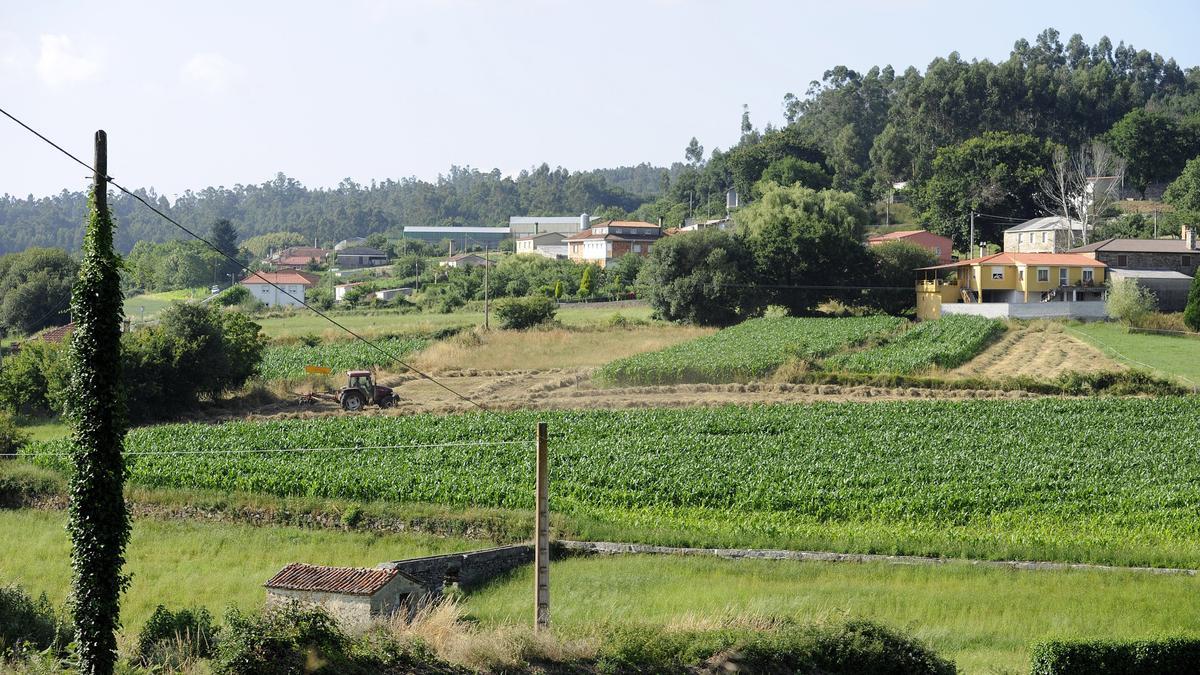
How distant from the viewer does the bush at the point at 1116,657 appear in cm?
1570

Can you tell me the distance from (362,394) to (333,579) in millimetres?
24729

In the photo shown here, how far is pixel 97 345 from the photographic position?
14.4m

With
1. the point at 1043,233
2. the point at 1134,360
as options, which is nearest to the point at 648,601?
the point at 1134,360

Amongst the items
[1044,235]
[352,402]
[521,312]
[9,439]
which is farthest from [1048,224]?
[9,439]

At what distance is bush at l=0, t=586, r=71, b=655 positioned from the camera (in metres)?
16.6

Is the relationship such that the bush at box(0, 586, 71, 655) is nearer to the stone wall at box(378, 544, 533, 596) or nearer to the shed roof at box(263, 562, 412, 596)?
the shed roof at box(263, 562, 412, 596)

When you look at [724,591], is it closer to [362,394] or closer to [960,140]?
[362,394]

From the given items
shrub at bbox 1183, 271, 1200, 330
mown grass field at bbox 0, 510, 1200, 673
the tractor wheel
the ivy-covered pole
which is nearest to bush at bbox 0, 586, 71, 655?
mown grass field at bbox 0, 510, 1200, 673

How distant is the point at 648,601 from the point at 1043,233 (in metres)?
70.1

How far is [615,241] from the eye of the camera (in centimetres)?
10462

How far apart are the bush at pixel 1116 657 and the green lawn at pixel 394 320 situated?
162 feet

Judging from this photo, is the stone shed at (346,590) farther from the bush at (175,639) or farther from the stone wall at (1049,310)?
the stone wall at (1049,310)

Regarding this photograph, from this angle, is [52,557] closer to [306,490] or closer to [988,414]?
[306,490]

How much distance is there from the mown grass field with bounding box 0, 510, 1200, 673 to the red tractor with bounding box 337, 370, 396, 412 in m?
17.7
